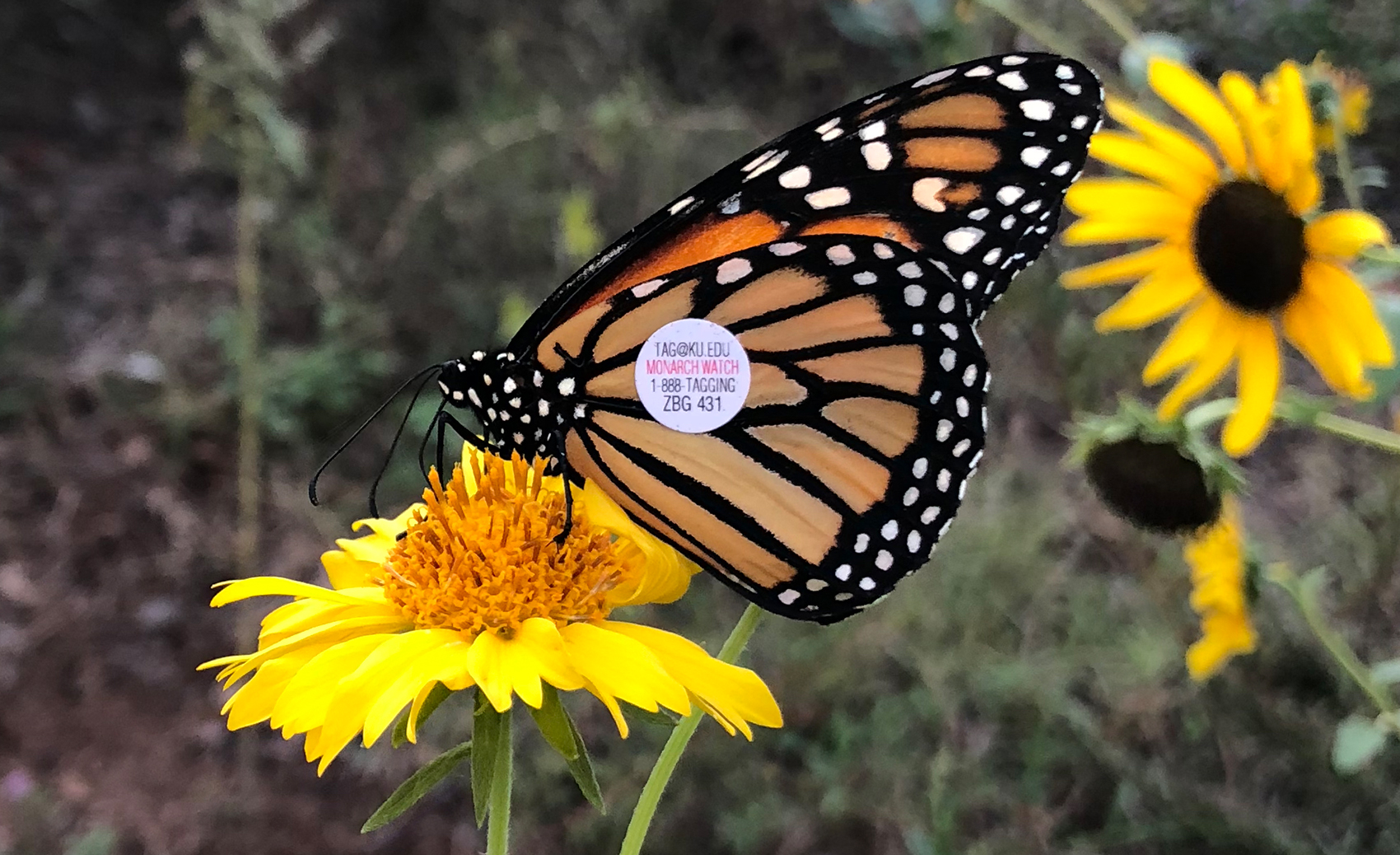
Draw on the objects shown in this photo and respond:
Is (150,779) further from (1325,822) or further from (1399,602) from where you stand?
(1399,602)

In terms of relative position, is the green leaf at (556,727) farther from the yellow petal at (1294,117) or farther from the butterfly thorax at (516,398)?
the yellow petal at (1294,117)

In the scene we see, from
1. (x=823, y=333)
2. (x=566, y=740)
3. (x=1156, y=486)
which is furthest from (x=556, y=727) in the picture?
(x=1156, y=486)

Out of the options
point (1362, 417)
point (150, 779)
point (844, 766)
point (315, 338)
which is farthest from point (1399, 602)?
point (315, 338)

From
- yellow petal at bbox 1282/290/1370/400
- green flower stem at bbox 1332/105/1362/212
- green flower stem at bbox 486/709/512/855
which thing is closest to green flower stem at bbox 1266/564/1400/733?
yellow petal at bbox 1282/290/1370/400

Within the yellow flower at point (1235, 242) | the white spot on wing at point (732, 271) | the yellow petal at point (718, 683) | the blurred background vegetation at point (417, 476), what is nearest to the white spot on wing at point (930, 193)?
the white spot on wing at point (732, 271)

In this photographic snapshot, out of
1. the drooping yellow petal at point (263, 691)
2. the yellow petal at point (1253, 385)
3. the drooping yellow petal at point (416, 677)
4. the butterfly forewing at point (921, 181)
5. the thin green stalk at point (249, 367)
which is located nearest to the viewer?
the drooping yellow petal at point (416, 677)
